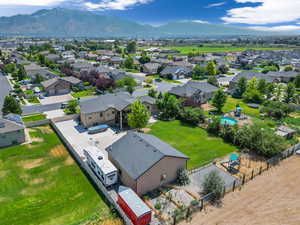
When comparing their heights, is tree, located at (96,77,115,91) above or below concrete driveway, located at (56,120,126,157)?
above

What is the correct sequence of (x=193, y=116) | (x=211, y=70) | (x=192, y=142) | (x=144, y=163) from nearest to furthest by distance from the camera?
(x=144, y=163) → (x=192, y=142) → (x=193, y=116) → (x=211, y=70)

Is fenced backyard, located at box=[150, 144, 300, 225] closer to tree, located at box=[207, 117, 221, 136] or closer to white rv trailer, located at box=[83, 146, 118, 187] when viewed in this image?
white rv trailer, located at box=[83, 146, 118, 187]

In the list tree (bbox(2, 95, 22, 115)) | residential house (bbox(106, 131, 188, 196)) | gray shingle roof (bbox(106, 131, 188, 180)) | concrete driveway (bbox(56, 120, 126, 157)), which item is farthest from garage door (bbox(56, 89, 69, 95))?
residential house (bbox(106, 131, 188, 196))

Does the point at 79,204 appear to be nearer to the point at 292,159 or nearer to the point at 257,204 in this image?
the point at 257,204

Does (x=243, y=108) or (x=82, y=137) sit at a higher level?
(x=243, y=108)

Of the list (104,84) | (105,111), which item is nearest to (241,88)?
(104,84)

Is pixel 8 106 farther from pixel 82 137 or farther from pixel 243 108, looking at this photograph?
pixel 243 108

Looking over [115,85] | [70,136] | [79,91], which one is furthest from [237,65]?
[70,136]
